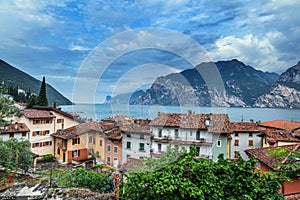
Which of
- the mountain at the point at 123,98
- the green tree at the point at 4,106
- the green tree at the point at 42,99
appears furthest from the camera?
the green tree at the point at 42,99

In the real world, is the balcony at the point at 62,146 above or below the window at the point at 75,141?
below

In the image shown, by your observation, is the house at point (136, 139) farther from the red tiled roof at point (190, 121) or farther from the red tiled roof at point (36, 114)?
the red tiled roof at point (36, 114)

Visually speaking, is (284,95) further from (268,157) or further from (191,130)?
(268,157)

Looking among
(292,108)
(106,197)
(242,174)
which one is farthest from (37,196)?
(292,108)

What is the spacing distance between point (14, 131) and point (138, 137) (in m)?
11.6

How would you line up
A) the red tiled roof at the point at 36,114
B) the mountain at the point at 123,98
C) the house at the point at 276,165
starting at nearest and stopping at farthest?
the house at the point at 276,165 → the mountain at the point at 123,98 → the red tiled roof at the point at 36,114

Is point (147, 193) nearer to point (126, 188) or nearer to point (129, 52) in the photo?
point (126, 188)

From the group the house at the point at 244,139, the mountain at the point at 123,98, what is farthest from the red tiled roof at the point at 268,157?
the house at the point at 244,139

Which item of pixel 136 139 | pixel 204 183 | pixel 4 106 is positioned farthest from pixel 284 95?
pixel 204 183

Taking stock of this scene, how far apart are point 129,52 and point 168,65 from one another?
2.81ft

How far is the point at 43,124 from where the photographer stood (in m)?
16.4

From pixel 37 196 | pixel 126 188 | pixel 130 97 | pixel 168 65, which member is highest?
pixel 168 65

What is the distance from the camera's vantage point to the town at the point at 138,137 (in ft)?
19.4

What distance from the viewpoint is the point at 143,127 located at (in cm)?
791
